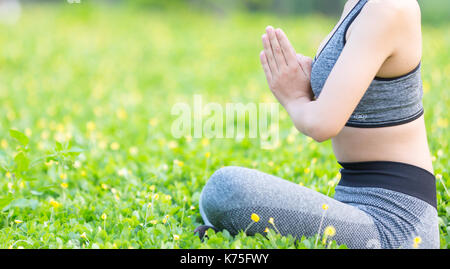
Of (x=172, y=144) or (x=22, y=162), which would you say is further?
(x=172, y=144)

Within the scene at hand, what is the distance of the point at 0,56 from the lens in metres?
8.31

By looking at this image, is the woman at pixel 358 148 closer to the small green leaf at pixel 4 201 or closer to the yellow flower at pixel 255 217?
the yellow flower at pixel 255 217

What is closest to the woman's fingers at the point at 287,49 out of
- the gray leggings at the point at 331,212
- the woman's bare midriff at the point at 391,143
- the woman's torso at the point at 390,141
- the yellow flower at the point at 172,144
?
the woman's torso at the point at 390,141

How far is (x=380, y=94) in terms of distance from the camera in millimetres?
2033

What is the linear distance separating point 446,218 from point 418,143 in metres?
0.70

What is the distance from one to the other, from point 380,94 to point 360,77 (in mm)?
215

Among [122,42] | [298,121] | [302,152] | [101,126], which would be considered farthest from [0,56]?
[298,121]

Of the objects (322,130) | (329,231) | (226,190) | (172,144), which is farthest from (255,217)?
(172,144)

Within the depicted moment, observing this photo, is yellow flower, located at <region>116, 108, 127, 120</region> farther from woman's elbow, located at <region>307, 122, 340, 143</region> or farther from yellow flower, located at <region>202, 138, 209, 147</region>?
woman's elbow, located at <region>307, 122, 340, 143</region>

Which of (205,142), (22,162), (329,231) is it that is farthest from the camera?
(205,142)

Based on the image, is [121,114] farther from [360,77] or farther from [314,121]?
[360,77]

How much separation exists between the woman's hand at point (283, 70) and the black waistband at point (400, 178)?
1.37 ft

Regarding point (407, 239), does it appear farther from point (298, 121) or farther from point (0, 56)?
point (0, 56)

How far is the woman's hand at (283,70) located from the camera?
7.21 feet
